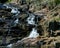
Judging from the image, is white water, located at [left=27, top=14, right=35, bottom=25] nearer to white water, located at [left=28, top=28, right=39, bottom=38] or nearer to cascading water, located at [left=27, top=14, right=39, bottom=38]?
cascading water, located at [left=27, top=14, right=39, bottom=38]

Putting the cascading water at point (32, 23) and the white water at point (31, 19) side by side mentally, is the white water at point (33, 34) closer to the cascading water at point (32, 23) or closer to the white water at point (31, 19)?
the cascading water at point (32, 23)

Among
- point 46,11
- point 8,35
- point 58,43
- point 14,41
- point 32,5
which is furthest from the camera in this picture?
point 32,5

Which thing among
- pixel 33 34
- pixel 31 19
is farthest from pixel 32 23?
pixel 33 34

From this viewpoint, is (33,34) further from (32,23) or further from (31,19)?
(31,19)

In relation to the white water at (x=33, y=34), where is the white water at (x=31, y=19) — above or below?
above

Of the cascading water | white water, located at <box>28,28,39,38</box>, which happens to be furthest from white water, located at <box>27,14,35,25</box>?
white water, located at <box>28,28,39,38</box>

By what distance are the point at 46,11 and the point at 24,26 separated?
9126 millimetres

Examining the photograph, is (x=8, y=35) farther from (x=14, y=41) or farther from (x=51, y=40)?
(x=51, y=40)

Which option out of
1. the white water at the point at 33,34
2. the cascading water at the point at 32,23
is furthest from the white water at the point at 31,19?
the white water at the point at 33,34

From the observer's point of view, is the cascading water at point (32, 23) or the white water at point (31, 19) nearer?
the cascading water at point (32, 23)

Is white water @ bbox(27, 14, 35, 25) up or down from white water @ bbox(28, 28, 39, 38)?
up

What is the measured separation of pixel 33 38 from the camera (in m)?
30.9

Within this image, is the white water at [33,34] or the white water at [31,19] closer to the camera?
the white water at [33,34]

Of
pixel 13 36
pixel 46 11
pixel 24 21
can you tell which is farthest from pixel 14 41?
pixel 46 11
